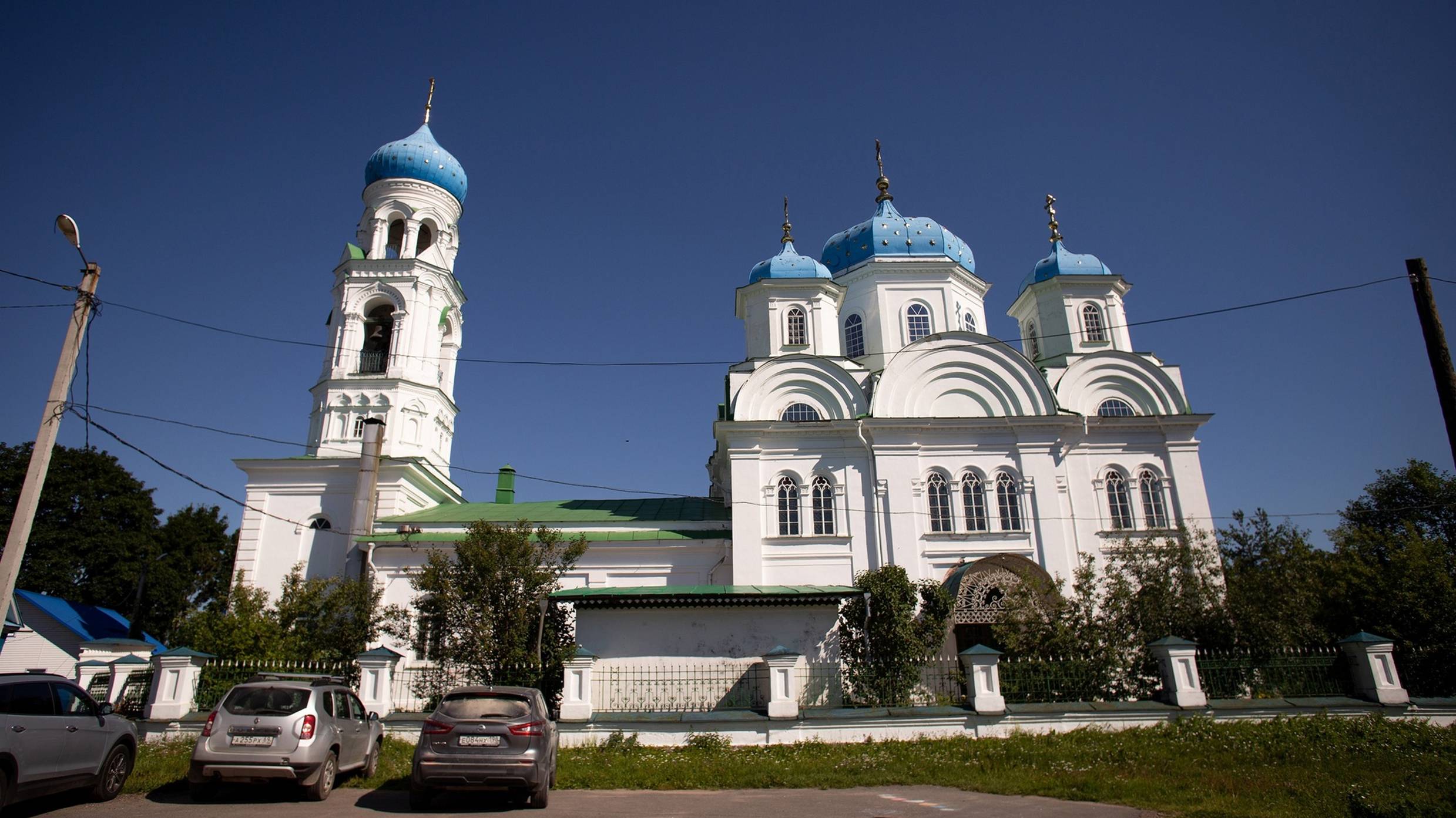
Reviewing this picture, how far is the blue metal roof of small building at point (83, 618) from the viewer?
27406 mm

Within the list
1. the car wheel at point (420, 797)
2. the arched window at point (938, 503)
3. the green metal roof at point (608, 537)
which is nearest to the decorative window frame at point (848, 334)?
the arched window at point (938, 503)

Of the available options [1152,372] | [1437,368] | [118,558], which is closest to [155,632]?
[118,558]

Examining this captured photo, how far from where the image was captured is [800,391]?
2255cm

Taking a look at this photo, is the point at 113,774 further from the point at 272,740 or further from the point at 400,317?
the point at 400,317

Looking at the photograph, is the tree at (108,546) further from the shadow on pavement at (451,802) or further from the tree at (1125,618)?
the tree at (1125,618)

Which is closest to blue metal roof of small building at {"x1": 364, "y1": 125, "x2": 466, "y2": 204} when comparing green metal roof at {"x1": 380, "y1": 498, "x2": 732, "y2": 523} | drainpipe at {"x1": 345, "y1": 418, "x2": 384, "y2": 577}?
drainpipe at {"x1": 345, "y1": 418, "x2": 384, "y2": 577}

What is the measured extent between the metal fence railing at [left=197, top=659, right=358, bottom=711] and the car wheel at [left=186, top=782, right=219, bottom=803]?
14.8ft

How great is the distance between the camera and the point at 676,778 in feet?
32.9

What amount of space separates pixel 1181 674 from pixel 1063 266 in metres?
15.2

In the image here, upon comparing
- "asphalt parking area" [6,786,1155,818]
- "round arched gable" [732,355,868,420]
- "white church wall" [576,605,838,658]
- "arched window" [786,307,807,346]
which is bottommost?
"asphalt parking area" [6,786,1155,818]

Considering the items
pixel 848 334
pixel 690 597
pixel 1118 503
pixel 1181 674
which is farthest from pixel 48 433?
pixel 1118 503

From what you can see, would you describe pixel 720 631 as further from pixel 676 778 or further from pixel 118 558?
pixel 118 558

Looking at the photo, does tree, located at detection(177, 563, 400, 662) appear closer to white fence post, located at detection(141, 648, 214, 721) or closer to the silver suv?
white fence post, located at detection(141, 648, 214, 721)

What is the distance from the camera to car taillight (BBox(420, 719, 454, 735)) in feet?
27.3
